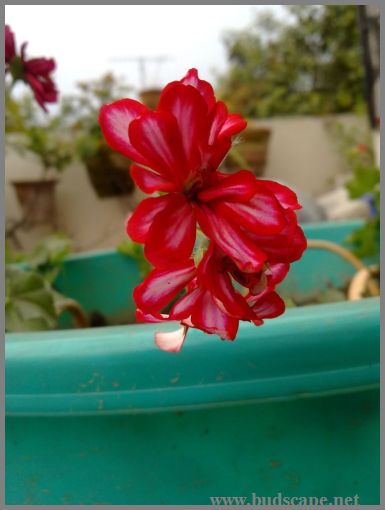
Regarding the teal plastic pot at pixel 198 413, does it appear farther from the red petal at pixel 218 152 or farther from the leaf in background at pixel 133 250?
the leaf in background at pixel 133 250

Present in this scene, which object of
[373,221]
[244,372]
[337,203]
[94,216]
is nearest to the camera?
[244,372]

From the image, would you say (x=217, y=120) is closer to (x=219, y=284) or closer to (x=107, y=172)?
(x=219, y=284)

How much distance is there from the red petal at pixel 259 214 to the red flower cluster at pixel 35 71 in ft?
1.19

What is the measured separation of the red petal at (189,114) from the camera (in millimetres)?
165

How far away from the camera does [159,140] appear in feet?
0.55

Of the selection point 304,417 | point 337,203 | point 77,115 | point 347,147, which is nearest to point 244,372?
point 304,417

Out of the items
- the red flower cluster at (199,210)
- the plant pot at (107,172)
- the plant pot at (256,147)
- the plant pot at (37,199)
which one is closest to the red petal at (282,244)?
the red flower cluster at (199,210)

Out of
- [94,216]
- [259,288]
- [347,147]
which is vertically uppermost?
[259,288]

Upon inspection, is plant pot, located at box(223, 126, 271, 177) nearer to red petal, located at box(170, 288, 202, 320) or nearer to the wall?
the wall

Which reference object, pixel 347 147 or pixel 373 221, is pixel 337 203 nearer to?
pixel 347 147

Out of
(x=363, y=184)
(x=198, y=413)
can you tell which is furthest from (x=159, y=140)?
(x=363, y=184)

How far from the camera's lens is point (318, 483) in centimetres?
33

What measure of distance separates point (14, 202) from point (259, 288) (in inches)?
101

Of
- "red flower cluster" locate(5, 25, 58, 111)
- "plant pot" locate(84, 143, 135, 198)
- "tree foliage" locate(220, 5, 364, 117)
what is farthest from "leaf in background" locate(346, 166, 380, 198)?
"tree foliage" locate(220, 5, 364, 117)
